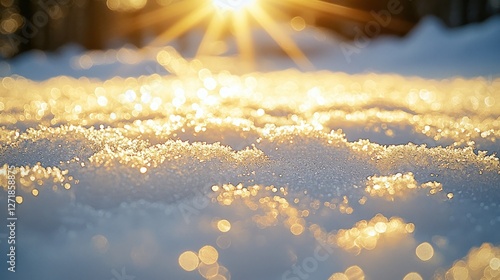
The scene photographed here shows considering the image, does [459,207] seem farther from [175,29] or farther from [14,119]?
[175,29]

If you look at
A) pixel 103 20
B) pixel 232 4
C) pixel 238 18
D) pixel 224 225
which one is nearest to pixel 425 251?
pixel 224 225

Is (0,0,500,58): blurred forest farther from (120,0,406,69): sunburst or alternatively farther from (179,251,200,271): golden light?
(179,251,200,271): golden light

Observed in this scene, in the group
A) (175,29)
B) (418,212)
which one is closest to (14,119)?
(418,212)

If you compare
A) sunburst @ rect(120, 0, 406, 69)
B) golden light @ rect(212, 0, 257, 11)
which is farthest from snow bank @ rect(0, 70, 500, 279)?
golden light @ rect(212, 0, 257, 11)

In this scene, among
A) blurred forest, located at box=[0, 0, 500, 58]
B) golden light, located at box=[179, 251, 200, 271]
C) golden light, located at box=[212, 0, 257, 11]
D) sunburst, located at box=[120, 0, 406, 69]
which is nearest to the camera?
golden light, located at box=[179, 251, 200, 271]

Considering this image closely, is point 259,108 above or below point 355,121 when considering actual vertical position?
above

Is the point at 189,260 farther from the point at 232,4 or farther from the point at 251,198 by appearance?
the point at 232,4
